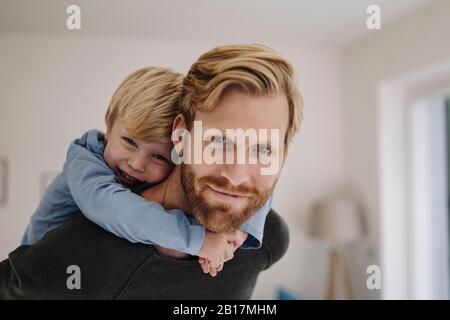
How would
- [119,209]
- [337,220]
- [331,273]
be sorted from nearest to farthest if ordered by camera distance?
[119,209]
[337,220]
[331,273]

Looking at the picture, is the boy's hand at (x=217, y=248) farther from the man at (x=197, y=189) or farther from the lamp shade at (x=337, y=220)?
the lamp shade at (x=337, y=220)

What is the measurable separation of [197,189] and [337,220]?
0.32 m

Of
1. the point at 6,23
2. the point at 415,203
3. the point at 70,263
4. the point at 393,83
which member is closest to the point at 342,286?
the point at 415,203

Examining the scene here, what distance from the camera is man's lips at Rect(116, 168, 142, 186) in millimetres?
1056

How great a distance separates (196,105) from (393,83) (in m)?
0.56

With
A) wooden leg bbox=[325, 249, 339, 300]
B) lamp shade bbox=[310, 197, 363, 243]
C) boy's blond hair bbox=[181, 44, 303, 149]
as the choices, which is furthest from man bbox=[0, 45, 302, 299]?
wooden leg bbox=[325, 249, 339, 300]

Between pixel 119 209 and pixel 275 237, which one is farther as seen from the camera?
pixel 275 237

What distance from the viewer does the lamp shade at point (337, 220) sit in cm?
121

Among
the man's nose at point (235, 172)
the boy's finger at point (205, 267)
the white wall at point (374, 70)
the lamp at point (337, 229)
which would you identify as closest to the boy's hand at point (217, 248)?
Answer: the boy's finger at point (205, 267)

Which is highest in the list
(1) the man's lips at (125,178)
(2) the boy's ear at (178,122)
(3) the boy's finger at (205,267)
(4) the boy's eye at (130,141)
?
(2) the boy's ear at (178,122)

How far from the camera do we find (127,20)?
3.75 ft

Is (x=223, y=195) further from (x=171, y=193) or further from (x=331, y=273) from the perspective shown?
(x=331, y=273)

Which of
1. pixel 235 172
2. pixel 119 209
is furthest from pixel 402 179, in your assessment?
pixel 119 209

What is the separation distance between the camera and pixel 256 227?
3.70 ft
